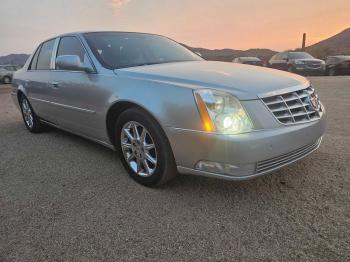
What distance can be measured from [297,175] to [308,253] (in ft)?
4.11

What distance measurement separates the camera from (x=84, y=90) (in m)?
3.71

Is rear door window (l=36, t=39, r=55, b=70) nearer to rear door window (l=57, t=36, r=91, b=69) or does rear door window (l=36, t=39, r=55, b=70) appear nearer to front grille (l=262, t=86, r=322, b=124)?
rear door window (l=57, t=36, r=91, b=69)

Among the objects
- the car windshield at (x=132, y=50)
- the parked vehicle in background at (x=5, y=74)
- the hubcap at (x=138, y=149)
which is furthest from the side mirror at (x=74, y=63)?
the parked vehicle in background at (x=5, y=74)

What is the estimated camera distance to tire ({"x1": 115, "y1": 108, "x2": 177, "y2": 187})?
2869 millimetres

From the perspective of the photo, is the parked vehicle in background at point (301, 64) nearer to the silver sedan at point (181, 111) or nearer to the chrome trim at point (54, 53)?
the silver sedan at point (181, 111)

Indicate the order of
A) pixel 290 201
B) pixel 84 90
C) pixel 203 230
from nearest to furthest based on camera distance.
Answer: pixel 203 230, pixel 290 201, pixel 84 90

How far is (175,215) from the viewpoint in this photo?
2652mm

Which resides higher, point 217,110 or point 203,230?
point 217,110

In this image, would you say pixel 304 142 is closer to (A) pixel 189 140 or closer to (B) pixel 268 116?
(B) pixel 268 116

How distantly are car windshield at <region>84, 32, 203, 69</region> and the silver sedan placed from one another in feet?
0.04

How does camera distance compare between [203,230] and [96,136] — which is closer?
[203,230]

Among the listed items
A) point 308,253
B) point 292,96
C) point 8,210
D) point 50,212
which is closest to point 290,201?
point 308,253

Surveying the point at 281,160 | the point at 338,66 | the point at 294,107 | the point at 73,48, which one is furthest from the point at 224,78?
the point at 338,66

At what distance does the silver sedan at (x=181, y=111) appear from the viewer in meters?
2.52
